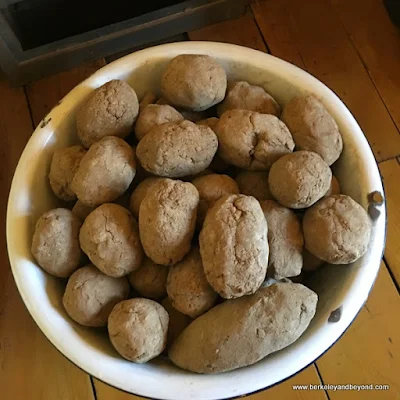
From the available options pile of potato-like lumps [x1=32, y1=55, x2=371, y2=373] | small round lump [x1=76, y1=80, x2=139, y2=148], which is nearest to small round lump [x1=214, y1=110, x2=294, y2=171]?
pile of potato-like lumps [x1=32, y1=55, x2=371, y2=373]

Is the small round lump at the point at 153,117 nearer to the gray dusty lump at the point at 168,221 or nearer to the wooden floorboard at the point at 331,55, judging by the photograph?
the gray dusty lump at the point at 168,221

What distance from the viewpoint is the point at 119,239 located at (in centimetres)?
58

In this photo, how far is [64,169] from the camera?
2.10 ft

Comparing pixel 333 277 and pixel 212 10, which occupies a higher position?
pixel 212 10

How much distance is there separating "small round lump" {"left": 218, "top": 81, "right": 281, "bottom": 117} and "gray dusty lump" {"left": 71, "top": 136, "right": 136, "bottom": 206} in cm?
14

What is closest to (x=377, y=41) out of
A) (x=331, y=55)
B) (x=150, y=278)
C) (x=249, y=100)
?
(x=331, y=55)

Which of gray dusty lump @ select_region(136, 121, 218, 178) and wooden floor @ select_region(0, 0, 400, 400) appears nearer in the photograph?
gray dusty lump @ select_region(136, 121, 218, 178)

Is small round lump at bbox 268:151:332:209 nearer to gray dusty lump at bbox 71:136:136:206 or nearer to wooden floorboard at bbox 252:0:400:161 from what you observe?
gray dusty lump at bbox 71:136:136:206

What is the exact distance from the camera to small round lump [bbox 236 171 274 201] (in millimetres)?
627

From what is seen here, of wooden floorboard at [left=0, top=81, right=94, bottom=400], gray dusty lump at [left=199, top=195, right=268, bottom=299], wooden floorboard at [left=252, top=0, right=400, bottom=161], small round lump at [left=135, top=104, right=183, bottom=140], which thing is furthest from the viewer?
wooden floorboard at [left=252, top=0, right=400, bottom=161]

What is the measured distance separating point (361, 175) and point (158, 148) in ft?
0.74

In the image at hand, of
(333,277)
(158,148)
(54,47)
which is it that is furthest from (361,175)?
(54,47)

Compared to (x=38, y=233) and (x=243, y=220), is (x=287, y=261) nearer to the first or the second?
(x=243, y=220)

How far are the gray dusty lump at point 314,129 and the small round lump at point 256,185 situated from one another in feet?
0.18
